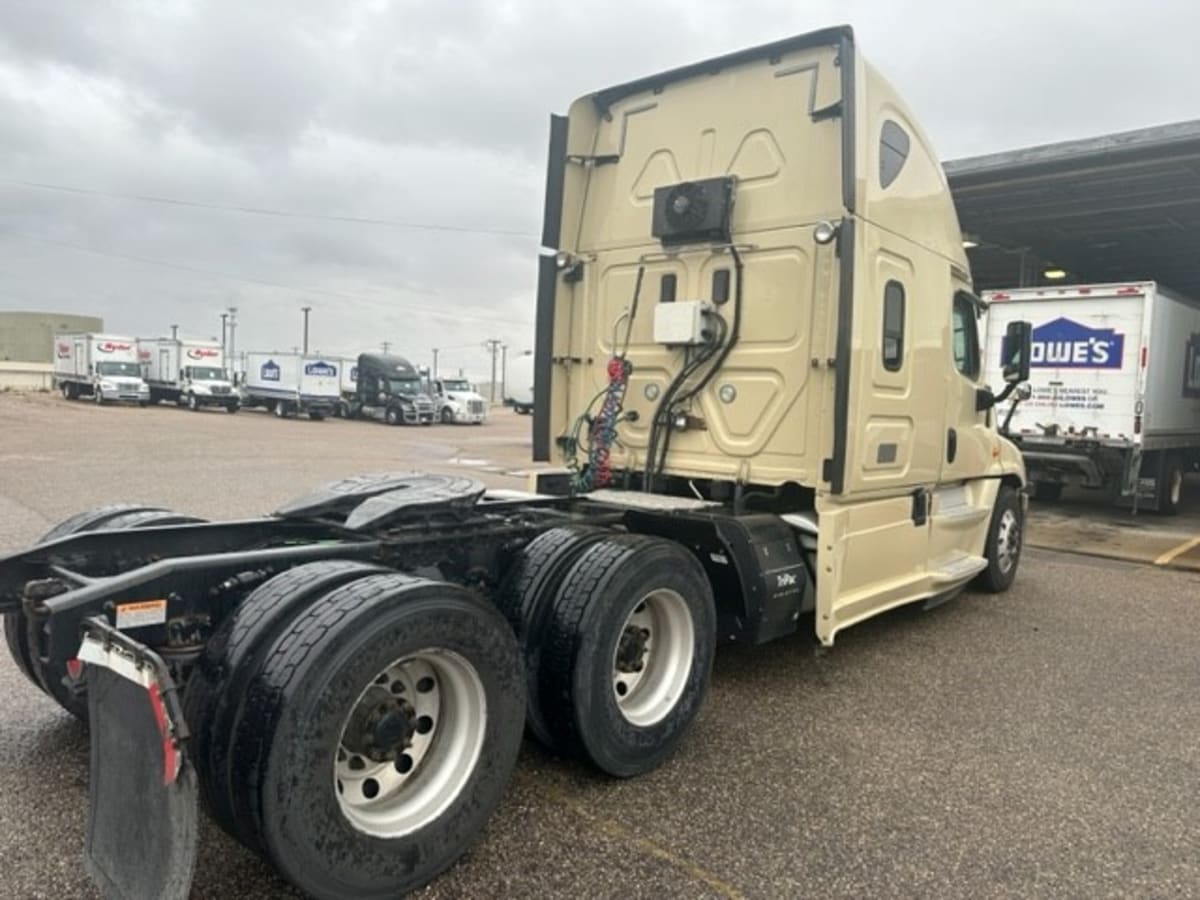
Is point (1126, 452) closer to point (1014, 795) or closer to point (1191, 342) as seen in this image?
point (1191, 342)

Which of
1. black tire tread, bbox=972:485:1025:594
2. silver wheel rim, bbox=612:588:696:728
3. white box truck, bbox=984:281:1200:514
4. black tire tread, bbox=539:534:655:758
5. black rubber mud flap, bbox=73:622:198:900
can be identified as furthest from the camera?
white box truck, bbox=984:281:1200:514

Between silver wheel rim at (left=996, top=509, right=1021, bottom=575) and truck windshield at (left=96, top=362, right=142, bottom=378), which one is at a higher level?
truck windshield at (left=96, top=362, right=142, bottom=378)

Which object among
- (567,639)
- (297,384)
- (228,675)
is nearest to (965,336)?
(567,639)

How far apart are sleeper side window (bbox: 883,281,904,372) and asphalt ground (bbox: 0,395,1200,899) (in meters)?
1.83

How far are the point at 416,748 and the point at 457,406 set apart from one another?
35468 millimetres

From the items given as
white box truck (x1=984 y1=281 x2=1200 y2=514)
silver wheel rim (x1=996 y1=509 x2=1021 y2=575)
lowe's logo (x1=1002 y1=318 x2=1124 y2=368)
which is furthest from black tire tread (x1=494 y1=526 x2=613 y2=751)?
lowe's logo (x1=1002 y1=318 x2=1124 y2=368)

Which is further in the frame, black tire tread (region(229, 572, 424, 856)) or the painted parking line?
the painted parking line

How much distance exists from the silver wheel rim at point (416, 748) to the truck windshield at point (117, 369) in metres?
41.6

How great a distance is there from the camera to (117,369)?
38.8 metres

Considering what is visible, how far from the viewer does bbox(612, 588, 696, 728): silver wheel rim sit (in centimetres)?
371

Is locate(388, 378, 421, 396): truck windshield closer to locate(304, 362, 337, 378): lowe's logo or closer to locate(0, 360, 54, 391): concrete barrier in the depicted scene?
locate(304, 362, 337, 378): lowe's logo

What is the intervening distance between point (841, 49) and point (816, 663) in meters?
3.45

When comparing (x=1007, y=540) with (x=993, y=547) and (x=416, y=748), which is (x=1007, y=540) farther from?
(x=416, y=748)

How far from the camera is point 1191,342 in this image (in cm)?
1273
